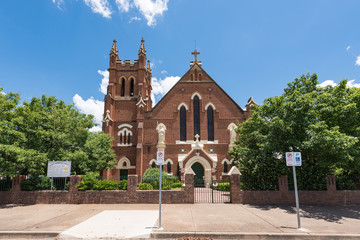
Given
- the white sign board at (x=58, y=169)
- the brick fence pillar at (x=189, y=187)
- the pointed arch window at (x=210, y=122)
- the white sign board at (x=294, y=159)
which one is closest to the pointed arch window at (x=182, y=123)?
the pointed arch window at (x=210, y=122)

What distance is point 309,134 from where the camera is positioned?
35.4ft

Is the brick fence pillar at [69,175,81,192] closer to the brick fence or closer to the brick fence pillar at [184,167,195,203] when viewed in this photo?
the brick fence

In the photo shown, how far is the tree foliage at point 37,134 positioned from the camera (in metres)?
12.1

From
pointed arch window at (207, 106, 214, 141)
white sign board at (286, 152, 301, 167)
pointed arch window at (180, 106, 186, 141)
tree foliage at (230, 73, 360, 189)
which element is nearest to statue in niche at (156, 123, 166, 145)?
pointed arch window at (180, 106, 186, 141)

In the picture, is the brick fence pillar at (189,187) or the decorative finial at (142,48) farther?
the decorative finial at (142,48)

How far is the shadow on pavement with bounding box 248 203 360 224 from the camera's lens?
31.0ft

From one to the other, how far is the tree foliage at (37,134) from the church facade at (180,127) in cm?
938

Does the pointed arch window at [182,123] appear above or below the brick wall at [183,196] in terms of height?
above

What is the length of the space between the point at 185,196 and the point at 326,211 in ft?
24.8

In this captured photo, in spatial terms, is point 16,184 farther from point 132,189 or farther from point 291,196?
point 291,196

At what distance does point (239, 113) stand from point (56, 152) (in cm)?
2014

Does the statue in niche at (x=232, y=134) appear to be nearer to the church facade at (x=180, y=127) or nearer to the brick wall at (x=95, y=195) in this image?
the church facade at (x=180, y=127)

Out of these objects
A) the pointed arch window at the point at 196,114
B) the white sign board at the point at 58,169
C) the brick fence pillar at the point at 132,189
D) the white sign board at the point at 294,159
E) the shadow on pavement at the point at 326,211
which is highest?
the pointed arch window at the point at 196,114

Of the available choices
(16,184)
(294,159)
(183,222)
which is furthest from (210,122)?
(16,184)
